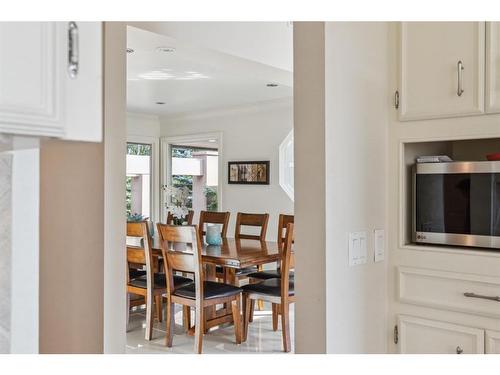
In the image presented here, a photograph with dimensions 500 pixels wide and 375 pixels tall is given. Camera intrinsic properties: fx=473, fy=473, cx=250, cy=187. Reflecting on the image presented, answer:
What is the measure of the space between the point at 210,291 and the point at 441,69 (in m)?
2.62

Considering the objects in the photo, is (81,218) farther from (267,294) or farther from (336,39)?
(267,294)

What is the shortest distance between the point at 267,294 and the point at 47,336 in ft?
9.16

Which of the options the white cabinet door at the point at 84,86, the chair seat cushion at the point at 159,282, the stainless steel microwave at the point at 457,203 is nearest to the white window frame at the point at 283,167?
the chair seat cushion at the point at 159,282

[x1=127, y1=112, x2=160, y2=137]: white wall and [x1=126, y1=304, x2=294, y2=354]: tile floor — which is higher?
[x1=127, y1=112, x2=160, y2=137]: white wall

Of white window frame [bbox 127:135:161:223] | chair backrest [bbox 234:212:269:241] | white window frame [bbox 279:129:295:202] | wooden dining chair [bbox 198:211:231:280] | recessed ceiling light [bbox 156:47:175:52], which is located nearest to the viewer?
recessed ceiling light [bbox 156:47:175:52]

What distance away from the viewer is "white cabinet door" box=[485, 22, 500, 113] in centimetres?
170

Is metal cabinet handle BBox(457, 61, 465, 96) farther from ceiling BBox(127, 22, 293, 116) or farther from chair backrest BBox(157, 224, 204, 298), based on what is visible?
chair backrest BBox(157, 224, 204, 298)

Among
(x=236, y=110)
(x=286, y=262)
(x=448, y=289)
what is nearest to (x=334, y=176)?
(x=448, y=289)

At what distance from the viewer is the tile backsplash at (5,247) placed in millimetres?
1075

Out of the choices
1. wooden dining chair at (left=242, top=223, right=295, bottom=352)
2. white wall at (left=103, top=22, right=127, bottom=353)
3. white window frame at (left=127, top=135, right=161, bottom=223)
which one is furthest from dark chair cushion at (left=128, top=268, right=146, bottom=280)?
white wall at (left=103, top=22, right=127, bottom=353)

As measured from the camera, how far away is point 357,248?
1.80 meters

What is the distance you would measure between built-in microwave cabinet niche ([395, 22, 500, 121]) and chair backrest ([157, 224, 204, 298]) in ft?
6.96
